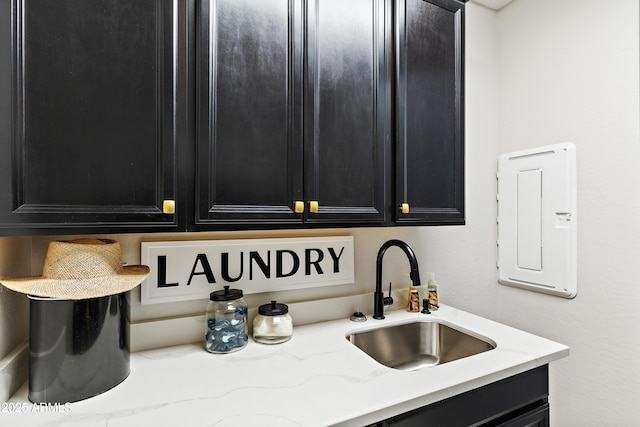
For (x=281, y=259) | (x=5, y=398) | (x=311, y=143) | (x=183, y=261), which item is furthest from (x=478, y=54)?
(x=5, y=398)

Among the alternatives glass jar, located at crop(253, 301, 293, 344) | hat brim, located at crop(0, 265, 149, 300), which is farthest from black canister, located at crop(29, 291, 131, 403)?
glass jar, located at crop(253, 301, 293, 344)

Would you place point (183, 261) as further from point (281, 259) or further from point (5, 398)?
point (5, 398)

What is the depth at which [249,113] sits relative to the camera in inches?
40.6

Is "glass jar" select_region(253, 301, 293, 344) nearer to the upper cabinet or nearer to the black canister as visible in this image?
the upper cabinet

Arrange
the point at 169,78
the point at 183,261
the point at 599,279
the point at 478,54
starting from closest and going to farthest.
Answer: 1. the point at 169,78
2. the point at 183,261
3. the point at 599,279
4. the point at 478,54

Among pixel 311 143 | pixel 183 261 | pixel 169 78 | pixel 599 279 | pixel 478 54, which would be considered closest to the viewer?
pixel 169 78

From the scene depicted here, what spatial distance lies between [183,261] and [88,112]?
62 cm

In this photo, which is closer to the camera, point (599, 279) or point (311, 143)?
point (311, 143)

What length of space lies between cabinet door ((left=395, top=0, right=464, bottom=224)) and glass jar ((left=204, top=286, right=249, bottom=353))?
71 centimetres

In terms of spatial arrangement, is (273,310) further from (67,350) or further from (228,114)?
(228,114)

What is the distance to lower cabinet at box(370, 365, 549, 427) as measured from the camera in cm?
93

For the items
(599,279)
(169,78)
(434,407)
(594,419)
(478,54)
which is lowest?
(594,419)

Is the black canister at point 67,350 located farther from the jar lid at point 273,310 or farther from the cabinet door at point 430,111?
the cabinet door at point 430,111

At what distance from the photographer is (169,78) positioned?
36.2 inches
